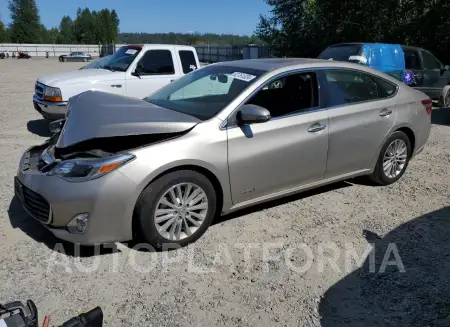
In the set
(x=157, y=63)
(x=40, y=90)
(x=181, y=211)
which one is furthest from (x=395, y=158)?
(x=40, y=90)

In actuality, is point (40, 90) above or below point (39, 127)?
above

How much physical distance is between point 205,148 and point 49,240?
5.39 ft

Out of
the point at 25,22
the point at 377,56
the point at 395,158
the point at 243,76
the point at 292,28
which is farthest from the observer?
the point at 25,22

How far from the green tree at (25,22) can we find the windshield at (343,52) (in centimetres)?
9745

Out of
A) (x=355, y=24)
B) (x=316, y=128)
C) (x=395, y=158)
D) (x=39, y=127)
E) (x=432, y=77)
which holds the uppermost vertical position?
(x=355, y=24)

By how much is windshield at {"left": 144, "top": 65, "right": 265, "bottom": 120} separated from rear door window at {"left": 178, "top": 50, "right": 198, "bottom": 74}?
4389 mm

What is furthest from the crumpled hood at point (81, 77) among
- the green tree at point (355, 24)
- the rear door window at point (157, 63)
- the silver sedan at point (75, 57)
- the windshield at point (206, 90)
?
the silver sedan at point (75, 57)

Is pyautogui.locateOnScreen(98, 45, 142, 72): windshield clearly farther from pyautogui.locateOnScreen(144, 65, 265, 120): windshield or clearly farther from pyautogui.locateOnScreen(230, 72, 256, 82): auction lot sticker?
pyautogui.locateOnScreen(230, 72, 256, 82): auction lot sticker

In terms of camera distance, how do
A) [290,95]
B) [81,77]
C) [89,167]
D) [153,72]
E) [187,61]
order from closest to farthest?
[89,167], [290,95], [81,77], [153,72], [187,61]

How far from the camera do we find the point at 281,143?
4098 millimetres

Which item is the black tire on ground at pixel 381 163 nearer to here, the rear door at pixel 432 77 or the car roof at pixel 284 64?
the car roof at pixel 284 64

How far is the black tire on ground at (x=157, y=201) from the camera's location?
345 centimetres

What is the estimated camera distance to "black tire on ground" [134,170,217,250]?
11.3ft

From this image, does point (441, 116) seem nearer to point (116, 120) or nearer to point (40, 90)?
point (40, 90)
